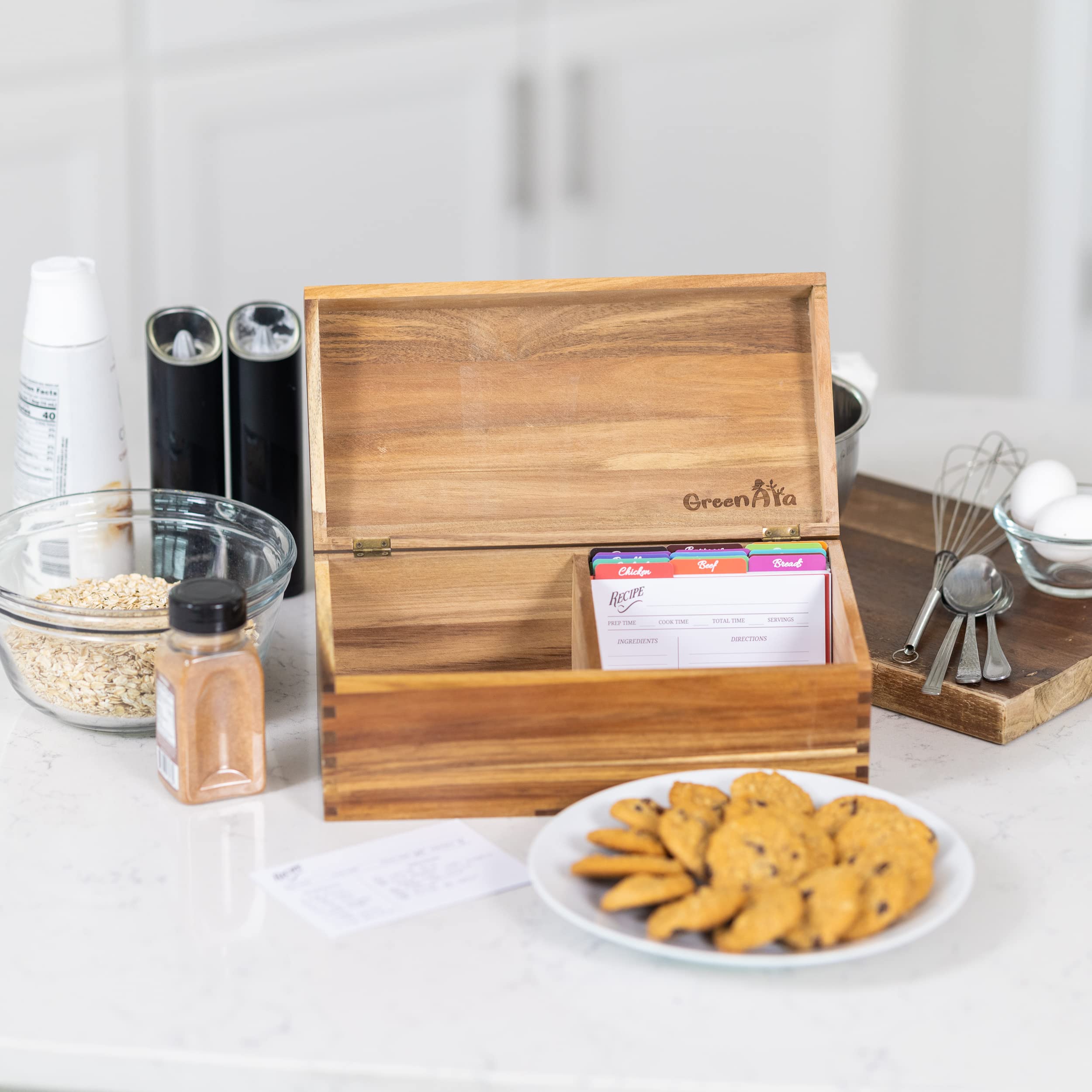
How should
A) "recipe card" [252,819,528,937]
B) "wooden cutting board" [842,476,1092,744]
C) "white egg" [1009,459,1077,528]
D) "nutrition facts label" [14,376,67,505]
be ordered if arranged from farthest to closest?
"white egg" [1009,459,1077,528] → "nutrition facts label" [14,376,67,505] → "wooden cutting board" [842,476,1092,744] → "recipe card" [252,819,528,937]

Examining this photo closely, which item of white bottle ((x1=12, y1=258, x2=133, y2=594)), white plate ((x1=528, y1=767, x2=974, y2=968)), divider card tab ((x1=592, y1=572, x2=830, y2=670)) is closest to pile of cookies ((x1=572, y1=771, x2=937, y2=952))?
white plate ((x1=528, y1=767, x2=974, y2=968))

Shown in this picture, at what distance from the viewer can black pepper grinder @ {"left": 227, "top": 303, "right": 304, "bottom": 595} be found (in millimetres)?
1425

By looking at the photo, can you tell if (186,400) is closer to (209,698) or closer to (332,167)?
(209,698)

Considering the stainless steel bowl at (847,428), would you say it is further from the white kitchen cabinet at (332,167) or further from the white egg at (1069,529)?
the white kitchen cabinet at (332,167)

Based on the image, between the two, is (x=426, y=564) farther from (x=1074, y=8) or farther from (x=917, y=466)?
(x=1074, y=8)

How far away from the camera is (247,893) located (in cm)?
98

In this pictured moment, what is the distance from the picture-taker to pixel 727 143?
3605 mm

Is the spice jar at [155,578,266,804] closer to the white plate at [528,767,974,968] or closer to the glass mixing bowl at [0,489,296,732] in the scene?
the glass mixing bowl at [0,489,296,732]

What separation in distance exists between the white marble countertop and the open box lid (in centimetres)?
34

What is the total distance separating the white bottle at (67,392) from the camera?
132 cm

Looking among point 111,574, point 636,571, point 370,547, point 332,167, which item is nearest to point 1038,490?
point 636,571

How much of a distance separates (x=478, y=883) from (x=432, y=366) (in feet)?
1.72

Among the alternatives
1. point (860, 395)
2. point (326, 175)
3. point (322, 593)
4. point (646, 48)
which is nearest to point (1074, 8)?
point (646, 48)

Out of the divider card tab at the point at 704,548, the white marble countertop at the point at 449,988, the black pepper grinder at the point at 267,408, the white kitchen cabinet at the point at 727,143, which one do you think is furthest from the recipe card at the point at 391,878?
the white kitchen cabinet at the point at 727,143
